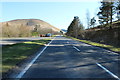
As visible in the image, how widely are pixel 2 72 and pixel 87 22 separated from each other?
174 ft

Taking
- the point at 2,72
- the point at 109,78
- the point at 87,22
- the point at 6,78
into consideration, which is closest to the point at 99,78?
the point at 109,78

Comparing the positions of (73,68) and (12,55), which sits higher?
(12,55)

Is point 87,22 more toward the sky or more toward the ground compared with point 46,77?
more toward the sky

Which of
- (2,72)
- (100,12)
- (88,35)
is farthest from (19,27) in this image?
(2,72)

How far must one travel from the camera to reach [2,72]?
290 inches

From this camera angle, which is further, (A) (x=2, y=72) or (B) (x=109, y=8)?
(B) (x=109, y=8)

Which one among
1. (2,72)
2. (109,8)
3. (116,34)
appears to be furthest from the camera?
(109,8)

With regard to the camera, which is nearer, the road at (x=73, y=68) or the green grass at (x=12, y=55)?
the road at (x=73, y=68)

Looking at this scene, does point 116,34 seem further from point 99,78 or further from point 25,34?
point 25,34

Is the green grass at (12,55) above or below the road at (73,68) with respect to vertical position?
above

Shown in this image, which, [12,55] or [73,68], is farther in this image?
[12,55]

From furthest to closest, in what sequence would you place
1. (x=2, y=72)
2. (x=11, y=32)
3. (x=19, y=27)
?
(x=19, y=27) → (x=11, y=32) → (x=2, y=72)

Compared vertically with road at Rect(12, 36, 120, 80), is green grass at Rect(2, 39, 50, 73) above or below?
above

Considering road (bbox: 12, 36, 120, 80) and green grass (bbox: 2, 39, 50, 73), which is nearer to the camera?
road (bbox: 12, 36, 120, 80)
